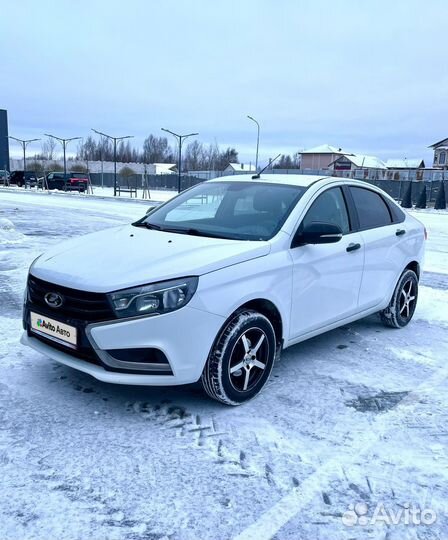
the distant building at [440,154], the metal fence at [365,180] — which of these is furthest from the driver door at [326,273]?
the distant building at [440,154]

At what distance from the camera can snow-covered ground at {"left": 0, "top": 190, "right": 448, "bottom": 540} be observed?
240cm

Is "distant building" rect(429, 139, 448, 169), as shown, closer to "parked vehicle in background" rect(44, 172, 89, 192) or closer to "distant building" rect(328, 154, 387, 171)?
"distant building" rect(328, 154, 387, 171)

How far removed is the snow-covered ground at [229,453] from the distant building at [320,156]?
9970 centimetres

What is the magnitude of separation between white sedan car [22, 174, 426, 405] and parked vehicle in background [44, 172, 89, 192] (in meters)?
39.8

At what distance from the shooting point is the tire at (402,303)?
529 centimetres

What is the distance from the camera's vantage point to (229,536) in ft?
7.56

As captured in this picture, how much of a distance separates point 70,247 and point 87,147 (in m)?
127

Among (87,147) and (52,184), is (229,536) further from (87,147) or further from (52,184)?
(87,147)

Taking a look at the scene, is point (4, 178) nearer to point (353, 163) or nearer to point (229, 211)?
point (229, 211)

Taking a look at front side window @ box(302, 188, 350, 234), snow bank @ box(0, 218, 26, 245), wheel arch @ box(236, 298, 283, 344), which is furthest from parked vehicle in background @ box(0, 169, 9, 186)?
wheel arch @ box(236, 298, 283, 344)

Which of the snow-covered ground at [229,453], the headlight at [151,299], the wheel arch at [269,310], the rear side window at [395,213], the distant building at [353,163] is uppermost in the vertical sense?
the distant building at [353,163]

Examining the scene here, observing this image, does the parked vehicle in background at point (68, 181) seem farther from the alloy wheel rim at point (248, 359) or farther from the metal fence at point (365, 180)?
the alloy wheel rim at point (248, 359)

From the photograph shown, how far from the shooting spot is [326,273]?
4.13 m

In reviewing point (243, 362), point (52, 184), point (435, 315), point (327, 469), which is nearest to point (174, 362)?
point (243, 362)
